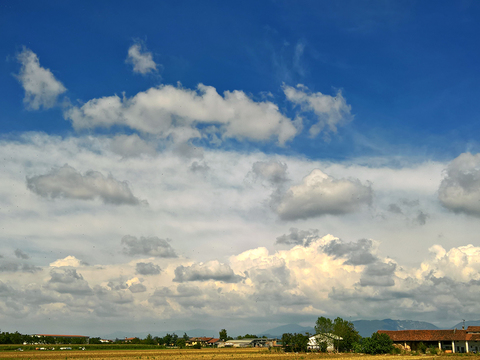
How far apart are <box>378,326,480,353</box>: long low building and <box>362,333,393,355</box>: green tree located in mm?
9858

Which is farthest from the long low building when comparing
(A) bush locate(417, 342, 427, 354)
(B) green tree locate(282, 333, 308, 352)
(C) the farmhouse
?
(B) green tree locate(282, 333, 308, 352)

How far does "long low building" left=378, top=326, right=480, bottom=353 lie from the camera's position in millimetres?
125875

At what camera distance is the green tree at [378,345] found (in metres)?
113

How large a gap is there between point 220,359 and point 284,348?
5617cm

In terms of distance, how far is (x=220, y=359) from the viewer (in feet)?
305

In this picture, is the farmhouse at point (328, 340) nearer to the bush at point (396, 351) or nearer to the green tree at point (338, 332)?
the green tree at point (338, 332)

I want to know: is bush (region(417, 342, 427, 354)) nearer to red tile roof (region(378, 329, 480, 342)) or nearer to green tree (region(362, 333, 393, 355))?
red tile roof (region(378, 329, 480, 342))

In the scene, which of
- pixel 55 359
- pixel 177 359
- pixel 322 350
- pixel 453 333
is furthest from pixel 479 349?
pixel 55 359

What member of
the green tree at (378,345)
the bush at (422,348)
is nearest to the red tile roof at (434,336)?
the bush at (422,348)

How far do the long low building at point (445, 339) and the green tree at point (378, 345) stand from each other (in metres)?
9.86

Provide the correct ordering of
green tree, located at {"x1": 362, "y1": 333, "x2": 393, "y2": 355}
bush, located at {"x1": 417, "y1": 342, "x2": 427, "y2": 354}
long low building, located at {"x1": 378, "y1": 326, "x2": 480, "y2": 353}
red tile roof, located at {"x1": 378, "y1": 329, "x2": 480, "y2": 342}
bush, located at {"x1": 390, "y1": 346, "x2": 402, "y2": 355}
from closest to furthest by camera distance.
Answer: green tree, located at {"x1": 362, "y1": 333, "x2": 393, "y2": 355}
bush, located at {"x1": 390, "y1": 346, "x2": 402, "y2": 355}
bush, located at {"x1": 417, "y1": 342, "x2": 427, "y2": 354}
long low building, located at {"x1": 378, "y1": 326, "x2": 480, "y2": 353}
red tile roof, located at {"x1": 378, "y1": 329, "x2": 480, "y2": 342}

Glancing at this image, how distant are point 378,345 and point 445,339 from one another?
3016 cm

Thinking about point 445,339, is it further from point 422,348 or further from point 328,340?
point 328,340

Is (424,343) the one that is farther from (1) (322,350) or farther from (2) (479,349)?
(1) (322,350)
